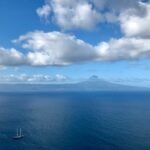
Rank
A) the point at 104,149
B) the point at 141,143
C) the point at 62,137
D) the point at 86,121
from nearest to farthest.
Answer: the point at 104,149, the point at 141,143, the point at 62,137, the point at 86,121

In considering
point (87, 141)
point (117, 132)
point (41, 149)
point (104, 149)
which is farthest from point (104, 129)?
point (41, 149)

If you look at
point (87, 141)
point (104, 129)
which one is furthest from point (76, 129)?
point (87, 141)

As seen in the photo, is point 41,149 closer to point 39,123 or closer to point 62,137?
point 62,137

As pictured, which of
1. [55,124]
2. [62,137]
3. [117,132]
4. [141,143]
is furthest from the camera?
[55,124]

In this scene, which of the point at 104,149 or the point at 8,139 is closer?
the point at 104,149

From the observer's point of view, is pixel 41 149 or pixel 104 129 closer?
pixel 41 149

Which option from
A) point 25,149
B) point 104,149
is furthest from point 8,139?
point 104,149

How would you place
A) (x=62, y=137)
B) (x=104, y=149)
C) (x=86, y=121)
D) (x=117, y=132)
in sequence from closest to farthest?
(x=104, y=149)
(x=62, y=137)
(x=117, y=132)
(x=86, y=121)

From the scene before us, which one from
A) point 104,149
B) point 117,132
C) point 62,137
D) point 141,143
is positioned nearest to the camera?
point 104,149

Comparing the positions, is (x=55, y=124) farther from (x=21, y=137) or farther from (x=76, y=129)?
(x=21, y=137)
